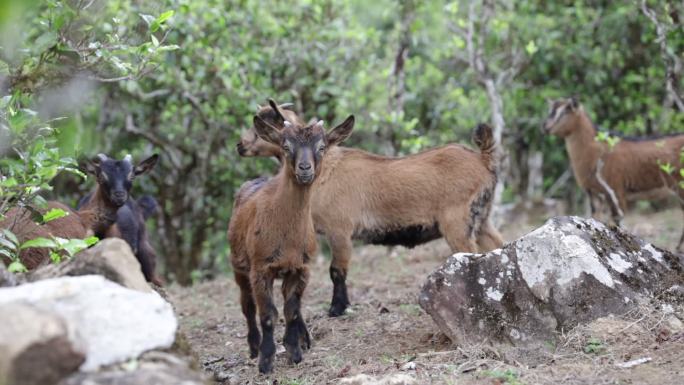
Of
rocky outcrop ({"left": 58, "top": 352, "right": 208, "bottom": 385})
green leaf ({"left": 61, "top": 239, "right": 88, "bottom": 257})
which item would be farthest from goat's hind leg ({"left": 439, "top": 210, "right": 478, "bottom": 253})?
rocky outcrop ({"left": 58, "top": 352, "right": 208, "bottom": 385})

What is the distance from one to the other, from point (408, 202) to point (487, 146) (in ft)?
3.15

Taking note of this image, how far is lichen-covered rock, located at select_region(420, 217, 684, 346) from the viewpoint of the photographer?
19.3 feet

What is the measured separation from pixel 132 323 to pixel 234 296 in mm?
6300

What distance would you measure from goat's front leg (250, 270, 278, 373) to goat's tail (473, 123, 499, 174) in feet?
9.37

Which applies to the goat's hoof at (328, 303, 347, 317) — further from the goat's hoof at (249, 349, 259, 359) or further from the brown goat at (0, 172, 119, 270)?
the brown goat at (0, 172, 119, 270)

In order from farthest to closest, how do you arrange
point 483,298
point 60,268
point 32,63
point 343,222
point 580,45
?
point 580,45, point 343,222, point 483,298, point 32,63, point 60,268

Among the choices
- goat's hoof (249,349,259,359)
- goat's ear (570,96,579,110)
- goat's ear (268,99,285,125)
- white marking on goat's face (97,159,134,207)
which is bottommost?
goat's hoof (249,349,259,359)

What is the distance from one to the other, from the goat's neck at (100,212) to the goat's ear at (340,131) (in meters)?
2.64

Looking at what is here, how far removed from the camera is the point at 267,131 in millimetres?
6684

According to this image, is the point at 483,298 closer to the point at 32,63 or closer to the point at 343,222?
the point at 343,222

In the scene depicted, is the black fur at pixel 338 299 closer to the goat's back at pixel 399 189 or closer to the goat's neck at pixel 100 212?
the goat's back at pixel 399 189

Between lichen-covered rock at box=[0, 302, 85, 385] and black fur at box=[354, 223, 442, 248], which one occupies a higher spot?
lichen-covered rock at box=[0, 302, 85, 385]

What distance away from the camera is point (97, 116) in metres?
11.8

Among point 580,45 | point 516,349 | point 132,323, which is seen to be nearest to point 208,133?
point 580,45
